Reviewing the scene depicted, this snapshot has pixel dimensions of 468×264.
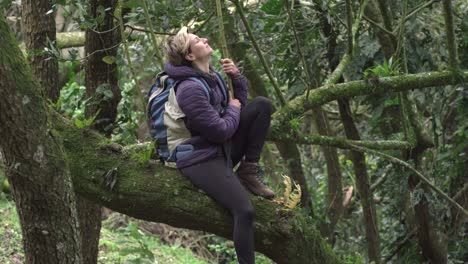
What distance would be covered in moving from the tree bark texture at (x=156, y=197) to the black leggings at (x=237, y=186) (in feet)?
0.24

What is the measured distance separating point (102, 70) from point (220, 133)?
176cm

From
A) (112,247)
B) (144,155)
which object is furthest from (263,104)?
(112,247)

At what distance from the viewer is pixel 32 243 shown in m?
3.18

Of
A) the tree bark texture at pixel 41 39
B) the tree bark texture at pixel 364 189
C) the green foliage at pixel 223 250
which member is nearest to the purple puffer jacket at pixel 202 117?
the tree bark texture at pixel 41 39

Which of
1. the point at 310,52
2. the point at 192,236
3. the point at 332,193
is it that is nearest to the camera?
the point at 310,52

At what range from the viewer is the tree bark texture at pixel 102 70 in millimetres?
4781

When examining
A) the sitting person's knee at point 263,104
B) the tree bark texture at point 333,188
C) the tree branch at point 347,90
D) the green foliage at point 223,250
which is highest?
the sitting person's knee at point 263,104

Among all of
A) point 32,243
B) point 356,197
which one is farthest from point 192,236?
point 32,243

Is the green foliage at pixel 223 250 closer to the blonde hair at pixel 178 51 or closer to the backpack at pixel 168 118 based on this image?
the backpack at pixel 168 118

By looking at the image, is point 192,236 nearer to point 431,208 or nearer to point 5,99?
point 431,208

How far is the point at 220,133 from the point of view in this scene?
363 centimetres

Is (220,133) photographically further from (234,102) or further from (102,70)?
(102,70)

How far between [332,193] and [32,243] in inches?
236

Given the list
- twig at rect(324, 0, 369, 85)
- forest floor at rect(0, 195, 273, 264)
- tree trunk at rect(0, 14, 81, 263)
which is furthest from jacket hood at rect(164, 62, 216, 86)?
forest floor at rect(0, 195, 273, 264)
